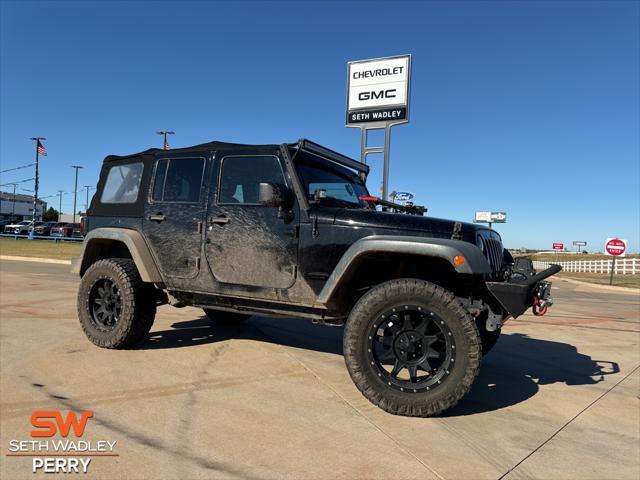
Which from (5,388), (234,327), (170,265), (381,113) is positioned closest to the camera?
(5,388)

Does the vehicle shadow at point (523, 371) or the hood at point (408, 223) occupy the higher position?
the hood at point (408, 223)

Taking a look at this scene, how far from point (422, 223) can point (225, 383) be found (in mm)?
1976

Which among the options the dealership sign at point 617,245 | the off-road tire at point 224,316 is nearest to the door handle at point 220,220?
the off-road tire at point 224,316

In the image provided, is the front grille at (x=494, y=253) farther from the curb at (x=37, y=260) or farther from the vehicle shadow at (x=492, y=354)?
the curb at (x=37, y=260)

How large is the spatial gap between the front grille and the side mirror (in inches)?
63.9

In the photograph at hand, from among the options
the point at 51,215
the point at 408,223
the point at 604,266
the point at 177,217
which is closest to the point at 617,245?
the point at 604,266

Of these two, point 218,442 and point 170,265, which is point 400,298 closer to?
point 218,442

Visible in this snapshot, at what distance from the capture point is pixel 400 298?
3068 millimetres

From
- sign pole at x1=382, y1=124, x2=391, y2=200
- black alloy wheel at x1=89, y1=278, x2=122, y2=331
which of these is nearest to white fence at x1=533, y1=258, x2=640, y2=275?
sign pole at x1=382, y1=124, x2=391, y2=200

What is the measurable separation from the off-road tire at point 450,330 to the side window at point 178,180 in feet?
6.68

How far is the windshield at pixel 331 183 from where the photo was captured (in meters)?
3.84

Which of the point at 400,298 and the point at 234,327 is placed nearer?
the point at 400,298

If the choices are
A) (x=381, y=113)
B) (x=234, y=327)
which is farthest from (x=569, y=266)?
(x=234, y=327)

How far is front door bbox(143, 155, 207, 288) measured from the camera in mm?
4074
